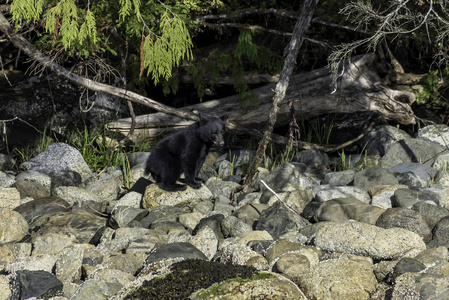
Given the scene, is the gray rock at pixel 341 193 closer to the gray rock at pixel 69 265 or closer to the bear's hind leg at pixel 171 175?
the bear's hind leg at pixel 171 175

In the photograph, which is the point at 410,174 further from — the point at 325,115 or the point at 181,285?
the point at 181,285

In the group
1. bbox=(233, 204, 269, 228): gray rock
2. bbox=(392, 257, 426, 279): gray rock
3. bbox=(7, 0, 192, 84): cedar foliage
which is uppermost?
bbox=(7, 0, 192, 84): cedar foliage

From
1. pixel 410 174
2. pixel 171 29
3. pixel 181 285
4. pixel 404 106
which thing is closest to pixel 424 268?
pixel 181 285

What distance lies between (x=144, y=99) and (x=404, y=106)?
13.5ft

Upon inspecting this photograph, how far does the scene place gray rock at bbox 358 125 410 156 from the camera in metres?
8.97

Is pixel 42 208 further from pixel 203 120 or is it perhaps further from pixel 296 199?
pixel 296 199

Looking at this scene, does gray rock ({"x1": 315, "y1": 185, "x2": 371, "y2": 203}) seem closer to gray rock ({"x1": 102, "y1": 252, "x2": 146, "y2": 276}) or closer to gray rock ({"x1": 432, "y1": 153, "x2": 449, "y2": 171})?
gray rock ({"x1": 432, "y1": 153, "x2": 449, "y2": 171})

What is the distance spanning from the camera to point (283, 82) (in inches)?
286

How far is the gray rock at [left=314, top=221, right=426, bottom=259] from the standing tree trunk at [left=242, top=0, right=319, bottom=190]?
7.22 feet

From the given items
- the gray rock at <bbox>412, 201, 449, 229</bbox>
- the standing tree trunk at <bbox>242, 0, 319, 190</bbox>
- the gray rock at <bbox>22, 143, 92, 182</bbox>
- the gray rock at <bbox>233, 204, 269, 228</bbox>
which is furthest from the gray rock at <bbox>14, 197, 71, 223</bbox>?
the gray rock at <bbox>412, 201, 449, 229</bbox>

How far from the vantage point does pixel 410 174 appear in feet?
24.0

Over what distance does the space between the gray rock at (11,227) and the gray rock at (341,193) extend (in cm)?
349

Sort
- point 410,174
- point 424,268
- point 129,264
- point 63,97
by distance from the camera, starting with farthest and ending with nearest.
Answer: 1. point 63,97
2. point 410,174
3. point 129,264
4. point 424,268

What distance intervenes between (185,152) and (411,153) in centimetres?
378
